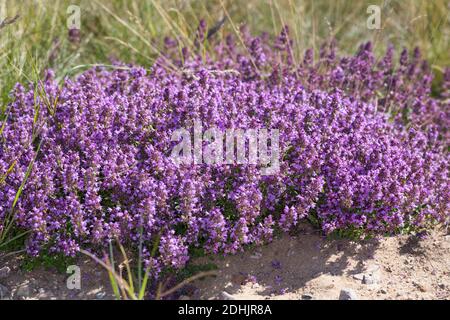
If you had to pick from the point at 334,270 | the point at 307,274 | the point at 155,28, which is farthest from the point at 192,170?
the point at 155,28

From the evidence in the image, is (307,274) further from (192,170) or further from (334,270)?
(192,170)

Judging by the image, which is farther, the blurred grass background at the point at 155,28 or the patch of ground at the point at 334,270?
the blurred grass background at the point at 155,28

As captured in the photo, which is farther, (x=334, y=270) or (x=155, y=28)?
(x=155, y=28)

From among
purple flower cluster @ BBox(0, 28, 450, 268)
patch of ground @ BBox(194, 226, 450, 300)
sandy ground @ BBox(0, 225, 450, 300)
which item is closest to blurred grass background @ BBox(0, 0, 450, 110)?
purple flower cluster @ BBox(0, 28, 450, 268)

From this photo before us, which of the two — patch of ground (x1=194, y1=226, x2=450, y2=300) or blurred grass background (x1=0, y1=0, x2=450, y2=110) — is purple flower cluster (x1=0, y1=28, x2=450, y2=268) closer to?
patch of ground (x1=194, y1=226, x2=450, y2=300)

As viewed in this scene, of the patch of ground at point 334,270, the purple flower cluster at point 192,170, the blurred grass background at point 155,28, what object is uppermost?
the blurred grass background at point 155,28

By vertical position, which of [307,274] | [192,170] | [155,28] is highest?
[155,28]

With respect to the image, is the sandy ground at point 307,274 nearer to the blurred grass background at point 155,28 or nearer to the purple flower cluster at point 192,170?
the purple flower cluster at point 192,170

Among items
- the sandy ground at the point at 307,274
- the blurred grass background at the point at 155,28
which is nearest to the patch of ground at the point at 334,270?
the sandy ground at the point at 307,274
